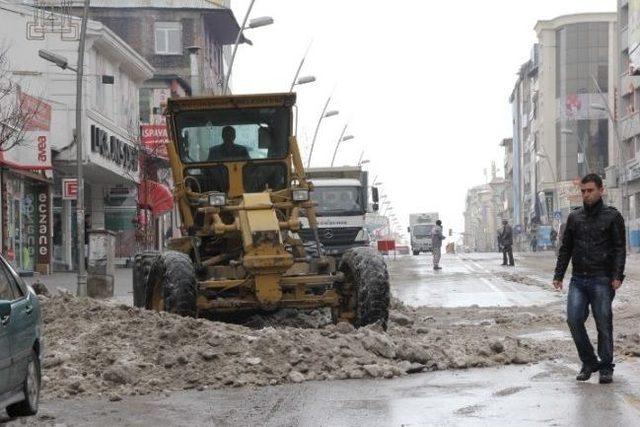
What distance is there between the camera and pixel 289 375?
38.0ft

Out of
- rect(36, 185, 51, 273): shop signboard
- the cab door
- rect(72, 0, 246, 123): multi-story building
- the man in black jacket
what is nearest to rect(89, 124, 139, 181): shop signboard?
rect(36, 185, 51, 273): shop signboard

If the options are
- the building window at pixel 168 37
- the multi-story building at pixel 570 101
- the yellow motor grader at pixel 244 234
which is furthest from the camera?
the multi-story building at pixel 570 101

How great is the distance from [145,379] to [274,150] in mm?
6524

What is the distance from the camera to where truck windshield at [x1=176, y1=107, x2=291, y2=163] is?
17.3 metres

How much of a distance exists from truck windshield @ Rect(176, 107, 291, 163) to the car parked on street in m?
7.50

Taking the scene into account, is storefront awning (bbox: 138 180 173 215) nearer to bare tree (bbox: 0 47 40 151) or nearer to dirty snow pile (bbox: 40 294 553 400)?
bare tree (bbox: 0 47 40 151)

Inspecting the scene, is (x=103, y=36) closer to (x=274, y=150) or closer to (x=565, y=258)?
(x=274, y=150)

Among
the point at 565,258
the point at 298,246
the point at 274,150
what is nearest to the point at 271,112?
the point at 274,150

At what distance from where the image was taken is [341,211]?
31.5 m

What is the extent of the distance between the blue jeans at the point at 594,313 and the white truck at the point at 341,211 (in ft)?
64.3

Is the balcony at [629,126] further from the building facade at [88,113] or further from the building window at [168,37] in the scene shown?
the building facade at [88,113]

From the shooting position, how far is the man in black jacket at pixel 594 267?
35.4ft

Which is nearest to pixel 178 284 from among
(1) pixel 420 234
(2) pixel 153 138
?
(2) pixel 153 138

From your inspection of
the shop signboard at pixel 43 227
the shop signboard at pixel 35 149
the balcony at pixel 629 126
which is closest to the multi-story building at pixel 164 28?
the shop signboard at pixel 43 227
